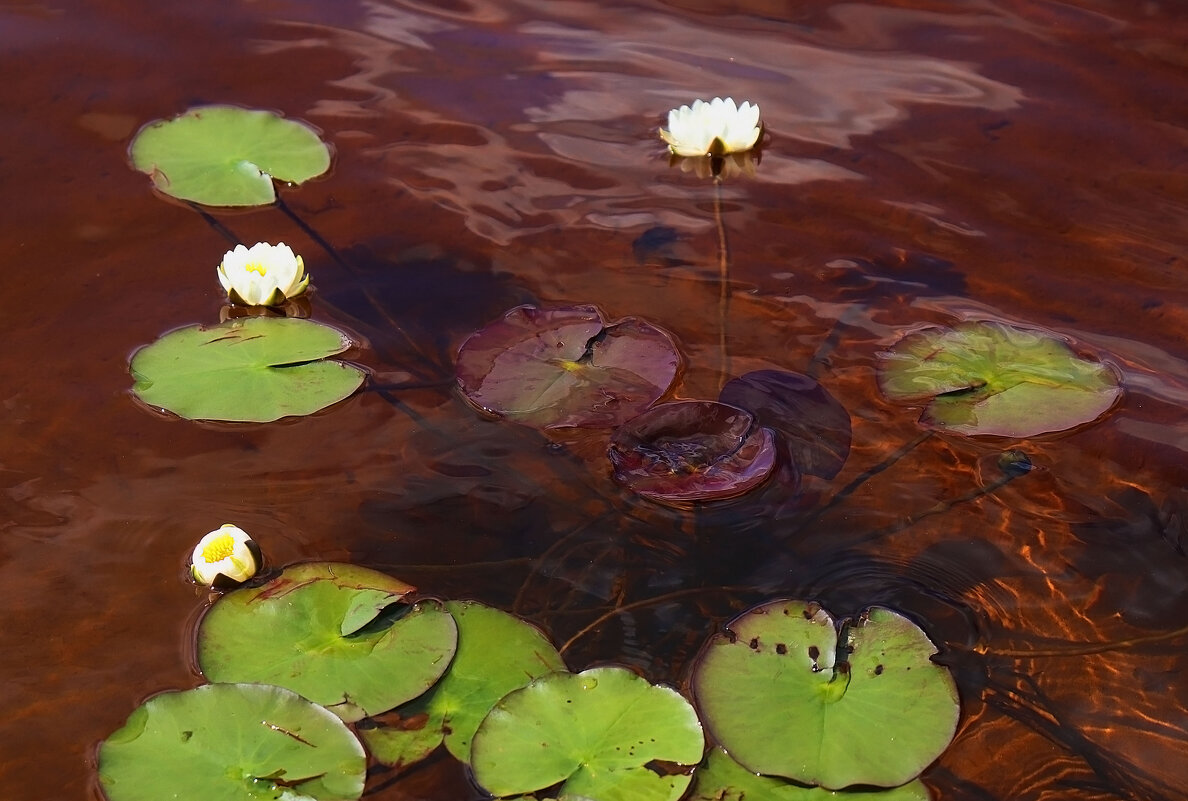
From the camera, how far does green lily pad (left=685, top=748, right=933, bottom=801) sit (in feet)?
5.48

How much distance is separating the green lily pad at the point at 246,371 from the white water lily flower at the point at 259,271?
7 cm

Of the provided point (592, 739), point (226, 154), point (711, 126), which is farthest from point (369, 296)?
point (592, 739)

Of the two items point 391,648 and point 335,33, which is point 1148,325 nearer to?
point 391,648

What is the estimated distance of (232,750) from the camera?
1688 millimetres

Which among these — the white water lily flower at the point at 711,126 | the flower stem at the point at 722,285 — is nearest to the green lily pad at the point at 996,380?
the flower stem at the point at 722,285

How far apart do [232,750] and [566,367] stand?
3.48ft

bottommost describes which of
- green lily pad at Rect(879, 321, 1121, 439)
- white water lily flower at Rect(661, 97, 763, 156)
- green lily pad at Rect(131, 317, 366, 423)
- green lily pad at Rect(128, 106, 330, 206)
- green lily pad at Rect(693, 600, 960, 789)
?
green lily pad at Rect(693, 600, 960, 789)

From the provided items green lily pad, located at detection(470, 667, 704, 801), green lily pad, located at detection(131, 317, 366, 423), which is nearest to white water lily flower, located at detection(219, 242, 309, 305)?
green lily pad, located at detection(131, 317, 366, 423)

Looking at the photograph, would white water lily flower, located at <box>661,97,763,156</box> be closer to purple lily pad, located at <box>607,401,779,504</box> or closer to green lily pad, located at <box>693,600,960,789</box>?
purple lily pad, located at <box>607,401,779,504</box>

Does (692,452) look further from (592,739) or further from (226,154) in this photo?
(226,154)

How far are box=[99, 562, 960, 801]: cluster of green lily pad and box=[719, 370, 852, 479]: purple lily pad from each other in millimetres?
449

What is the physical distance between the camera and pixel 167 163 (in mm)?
2979

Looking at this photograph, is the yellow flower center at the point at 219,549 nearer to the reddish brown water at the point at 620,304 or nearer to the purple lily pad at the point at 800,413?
the reddish brown water at the point at 620,304

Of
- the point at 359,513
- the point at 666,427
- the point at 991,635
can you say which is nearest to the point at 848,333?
the point at 666,427
